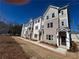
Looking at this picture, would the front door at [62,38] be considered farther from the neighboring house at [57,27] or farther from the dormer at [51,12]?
the dormer at [51,12]

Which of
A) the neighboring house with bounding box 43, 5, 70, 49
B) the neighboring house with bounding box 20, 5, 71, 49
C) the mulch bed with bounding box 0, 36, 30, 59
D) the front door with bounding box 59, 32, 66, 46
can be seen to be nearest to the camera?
the mulch bed with bounding box 0, 36, 30, 59

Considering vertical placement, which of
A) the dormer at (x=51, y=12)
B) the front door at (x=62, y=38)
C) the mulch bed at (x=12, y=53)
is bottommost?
the mulch bed at (x=12, y=53)

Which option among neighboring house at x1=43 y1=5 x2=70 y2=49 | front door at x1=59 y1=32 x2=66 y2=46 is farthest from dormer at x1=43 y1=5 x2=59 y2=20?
front door at x1=59 y1=32 x2=66 y2=46

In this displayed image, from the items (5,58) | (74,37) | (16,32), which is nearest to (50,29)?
(74,37)

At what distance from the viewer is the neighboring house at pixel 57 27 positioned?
18.7m

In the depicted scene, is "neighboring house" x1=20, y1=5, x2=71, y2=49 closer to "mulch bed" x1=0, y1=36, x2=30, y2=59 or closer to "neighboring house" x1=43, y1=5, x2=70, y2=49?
"neighboring house" x1=43, y1=5, x2=70, y2=49

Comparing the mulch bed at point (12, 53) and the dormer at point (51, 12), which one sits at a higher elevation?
the dormer at point (51, 12)

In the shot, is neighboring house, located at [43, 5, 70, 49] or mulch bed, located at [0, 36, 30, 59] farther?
neighboring house, located at [43, 5, 70, 49]

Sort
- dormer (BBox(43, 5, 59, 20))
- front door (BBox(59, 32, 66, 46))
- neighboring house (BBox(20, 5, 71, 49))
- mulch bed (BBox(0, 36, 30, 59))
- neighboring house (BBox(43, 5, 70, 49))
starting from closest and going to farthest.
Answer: mulch bed (BBox(0, 36, 30, 59)), neighboring house (BBox(20, 5, 71, 49)), neighboring house (BBox(43, 5, 70, 49)), front door (BBox(59, 32, 66, 46)), dormer (BBox(43, 5, 59, 20))

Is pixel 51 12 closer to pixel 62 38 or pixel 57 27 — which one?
pixel 57 27

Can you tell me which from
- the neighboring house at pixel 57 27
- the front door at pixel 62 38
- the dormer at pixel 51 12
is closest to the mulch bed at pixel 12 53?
the neighboring house at pixel 57 27

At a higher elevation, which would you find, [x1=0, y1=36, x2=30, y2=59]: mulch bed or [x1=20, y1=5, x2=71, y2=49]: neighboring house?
[x1=20, y1=5, x2=71, y2=49]: neighboring house

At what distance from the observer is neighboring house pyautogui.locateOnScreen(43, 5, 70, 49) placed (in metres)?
18.7

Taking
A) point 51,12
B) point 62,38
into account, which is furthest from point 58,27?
point 51,12
